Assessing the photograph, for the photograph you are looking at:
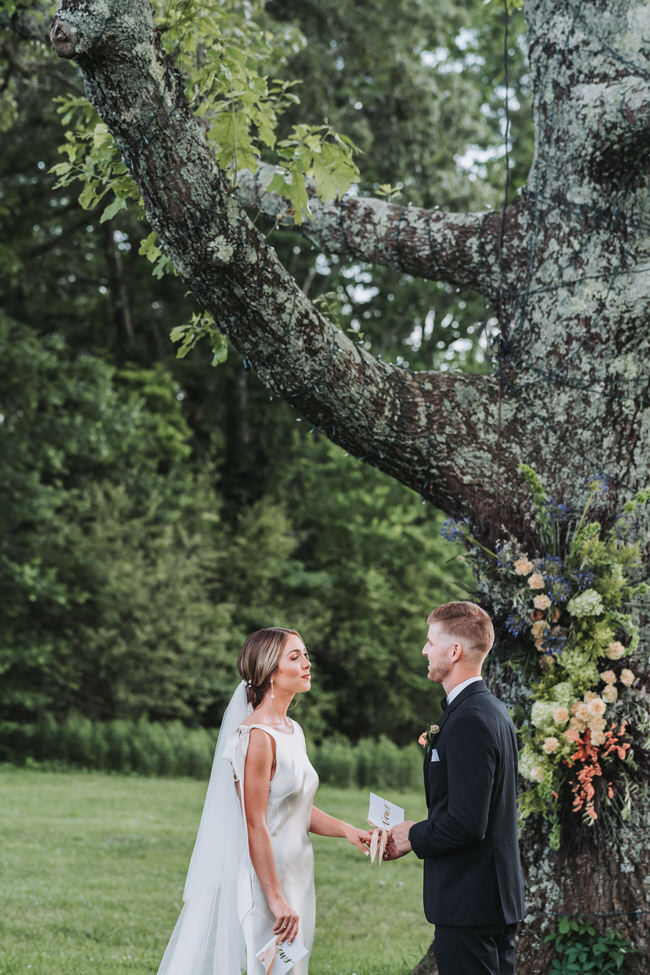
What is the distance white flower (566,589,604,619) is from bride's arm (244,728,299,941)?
157 cm

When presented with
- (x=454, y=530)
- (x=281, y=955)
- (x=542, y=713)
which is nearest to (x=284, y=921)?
(x=281, y=955)

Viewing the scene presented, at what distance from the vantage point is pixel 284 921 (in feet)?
12.1

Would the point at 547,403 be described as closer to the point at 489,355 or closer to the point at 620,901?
the point at 489,355

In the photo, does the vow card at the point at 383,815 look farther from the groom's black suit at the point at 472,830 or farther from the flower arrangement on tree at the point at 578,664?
the flower arrangement on tree at the point at 578,664

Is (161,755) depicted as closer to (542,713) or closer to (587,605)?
(542,713)

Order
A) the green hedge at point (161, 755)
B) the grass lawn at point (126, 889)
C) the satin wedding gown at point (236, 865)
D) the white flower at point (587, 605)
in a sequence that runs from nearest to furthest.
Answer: the satin wedding gown at point (236, 865) → the white flower at point (587, 605) → the grass lawn at point (126, 889) → the green hedge at point (161, 755)

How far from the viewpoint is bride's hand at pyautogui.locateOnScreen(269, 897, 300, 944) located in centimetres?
366

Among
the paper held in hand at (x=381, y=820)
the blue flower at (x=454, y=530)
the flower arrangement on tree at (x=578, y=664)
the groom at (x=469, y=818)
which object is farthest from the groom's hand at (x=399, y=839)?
the blue flower at (x=454, y=530)

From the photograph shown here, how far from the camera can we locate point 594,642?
178 inches

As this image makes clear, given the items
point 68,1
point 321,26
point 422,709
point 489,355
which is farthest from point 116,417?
point 68,1

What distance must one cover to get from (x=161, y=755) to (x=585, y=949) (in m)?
11.8

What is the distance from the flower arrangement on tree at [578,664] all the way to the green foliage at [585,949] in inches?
17.8

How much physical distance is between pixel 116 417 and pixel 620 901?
45.0 ft

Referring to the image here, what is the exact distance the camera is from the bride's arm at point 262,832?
365 cm
